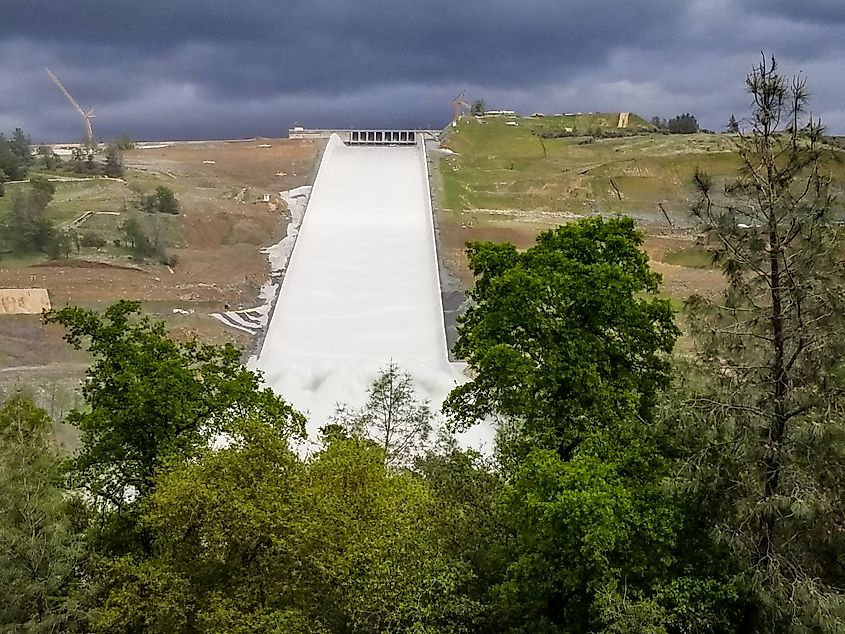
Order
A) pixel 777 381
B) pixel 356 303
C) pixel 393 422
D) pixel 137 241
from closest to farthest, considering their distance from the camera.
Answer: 1. pixel 777 381
2. pixel 393 422
3. pixel 356 303
4. pixel 137 241

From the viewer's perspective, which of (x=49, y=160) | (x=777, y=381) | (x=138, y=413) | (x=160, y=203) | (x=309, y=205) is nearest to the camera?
(x=777, y=381)

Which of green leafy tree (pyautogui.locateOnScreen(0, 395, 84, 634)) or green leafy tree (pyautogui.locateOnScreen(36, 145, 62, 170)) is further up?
green leafy tree (pyautogui.locateOnScreen(36, 145, 62, 170))

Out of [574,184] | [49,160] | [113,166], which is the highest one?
[49,160]

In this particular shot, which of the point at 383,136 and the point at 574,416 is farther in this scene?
the point at 383,136

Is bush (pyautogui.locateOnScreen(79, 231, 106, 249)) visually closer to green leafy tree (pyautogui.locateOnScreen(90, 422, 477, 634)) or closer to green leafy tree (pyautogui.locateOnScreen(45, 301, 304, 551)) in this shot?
green leafy tree (pyautogui.locateOnScreen(45, 301, 304, 551))

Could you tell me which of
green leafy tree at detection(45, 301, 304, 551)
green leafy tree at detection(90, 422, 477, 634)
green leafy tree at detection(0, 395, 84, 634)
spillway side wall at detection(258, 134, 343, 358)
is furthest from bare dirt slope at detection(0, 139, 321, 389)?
green leafy tree at detection(90, 422, 477, 634)

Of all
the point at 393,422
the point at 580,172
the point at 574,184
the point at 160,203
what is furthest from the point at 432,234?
the point at 393,422

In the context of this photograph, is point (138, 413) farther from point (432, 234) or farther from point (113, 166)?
point (113, 166)

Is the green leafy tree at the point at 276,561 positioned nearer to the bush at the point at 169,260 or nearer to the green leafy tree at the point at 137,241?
the bush at the point at 169,260
